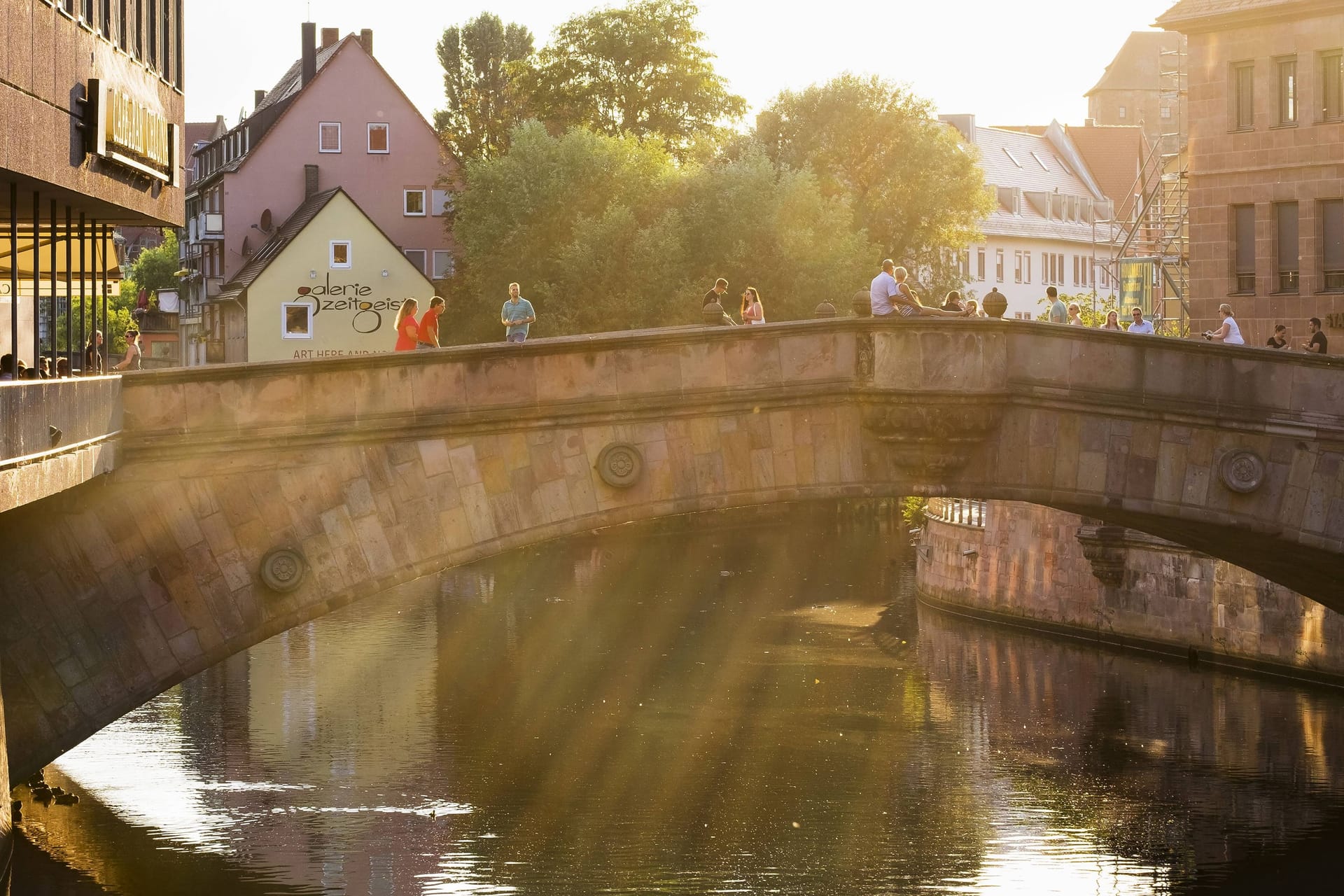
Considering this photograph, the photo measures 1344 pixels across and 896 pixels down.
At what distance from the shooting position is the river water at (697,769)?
21.8 meters

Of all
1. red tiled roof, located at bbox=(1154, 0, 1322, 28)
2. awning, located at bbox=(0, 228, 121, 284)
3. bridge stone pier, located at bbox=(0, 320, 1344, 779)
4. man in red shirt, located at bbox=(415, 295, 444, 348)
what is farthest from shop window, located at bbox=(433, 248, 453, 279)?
bridge stone pier, located at bbox=(0, 320, 1344, 779)

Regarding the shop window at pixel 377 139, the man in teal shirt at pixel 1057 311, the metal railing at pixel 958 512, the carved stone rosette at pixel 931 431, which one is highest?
the shop window at pixel 377 139

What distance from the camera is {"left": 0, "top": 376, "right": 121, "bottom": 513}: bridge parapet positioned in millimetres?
14539

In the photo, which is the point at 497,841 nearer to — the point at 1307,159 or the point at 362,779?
the point at 362,779

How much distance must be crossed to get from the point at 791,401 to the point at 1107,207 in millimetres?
74142

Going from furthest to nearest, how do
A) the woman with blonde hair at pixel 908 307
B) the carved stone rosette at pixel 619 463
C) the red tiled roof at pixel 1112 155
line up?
the red tiled roof at pixel 1112 155 < the woman with blonde hair at pixel 908 307 < the carved stone rosette at pixel 619 463

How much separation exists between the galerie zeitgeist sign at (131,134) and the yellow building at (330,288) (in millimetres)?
39850

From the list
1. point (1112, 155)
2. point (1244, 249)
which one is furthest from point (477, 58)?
point (1244, 249)

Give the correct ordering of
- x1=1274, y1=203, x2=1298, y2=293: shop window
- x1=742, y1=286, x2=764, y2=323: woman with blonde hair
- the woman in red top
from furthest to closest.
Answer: x1=1274, y1=203, x2=1298, y2=293: shop window → x1=742, y1=286, x2=764, y2=323: woman with blonde hair → the woman in red top

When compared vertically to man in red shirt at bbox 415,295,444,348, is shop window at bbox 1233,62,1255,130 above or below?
above

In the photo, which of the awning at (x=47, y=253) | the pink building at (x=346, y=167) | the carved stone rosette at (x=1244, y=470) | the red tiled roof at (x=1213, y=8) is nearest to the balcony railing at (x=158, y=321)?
the pink building at (x=346, y=167)

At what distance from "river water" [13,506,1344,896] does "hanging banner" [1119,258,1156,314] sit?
1442 centimetres

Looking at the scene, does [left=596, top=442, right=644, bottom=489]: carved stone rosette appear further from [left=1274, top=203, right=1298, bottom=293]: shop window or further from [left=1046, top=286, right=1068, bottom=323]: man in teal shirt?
[left=1274, top=203, right=1298, bottom=293]: shop window

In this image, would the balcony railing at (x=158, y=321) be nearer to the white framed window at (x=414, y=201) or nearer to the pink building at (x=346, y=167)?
the pink building at (x=346, y=167)
